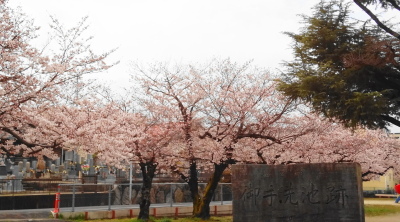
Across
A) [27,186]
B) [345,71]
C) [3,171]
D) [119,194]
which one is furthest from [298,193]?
[3,171]

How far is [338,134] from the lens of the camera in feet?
67.7

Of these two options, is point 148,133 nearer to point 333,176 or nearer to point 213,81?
point 213,81

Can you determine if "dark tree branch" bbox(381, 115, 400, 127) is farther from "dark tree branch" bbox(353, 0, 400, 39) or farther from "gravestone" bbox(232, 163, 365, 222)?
→ "gravestone" bbox(232, 163, 365, 222)

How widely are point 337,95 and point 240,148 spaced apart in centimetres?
466

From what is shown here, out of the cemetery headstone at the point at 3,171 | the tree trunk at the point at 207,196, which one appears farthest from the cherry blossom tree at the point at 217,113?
the cemetery headstone at the point at 3,171

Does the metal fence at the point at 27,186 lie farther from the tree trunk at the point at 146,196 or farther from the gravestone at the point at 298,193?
the gravestone at the point at 298,193

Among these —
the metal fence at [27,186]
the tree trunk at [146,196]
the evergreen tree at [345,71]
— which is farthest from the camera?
the metal fence at [27,186]

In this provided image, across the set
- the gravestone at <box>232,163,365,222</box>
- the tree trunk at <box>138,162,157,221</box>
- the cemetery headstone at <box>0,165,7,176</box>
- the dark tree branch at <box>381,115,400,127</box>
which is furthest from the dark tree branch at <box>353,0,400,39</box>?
the cemetery headstone at <box>0,165,7,176</box>

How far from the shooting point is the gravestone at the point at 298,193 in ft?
36.1

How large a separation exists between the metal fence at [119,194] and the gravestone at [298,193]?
27.5 ft

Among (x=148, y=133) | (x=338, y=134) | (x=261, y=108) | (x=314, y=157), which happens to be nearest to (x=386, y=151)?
(x=338, y=134)

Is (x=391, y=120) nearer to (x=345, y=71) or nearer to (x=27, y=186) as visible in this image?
(x=345, y=71)

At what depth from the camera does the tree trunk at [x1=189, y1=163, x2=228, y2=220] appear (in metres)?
17.4

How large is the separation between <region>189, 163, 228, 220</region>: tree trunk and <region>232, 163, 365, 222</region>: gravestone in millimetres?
5199
